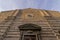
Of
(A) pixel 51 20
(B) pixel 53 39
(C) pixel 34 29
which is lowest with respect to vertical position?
(B) pixel 53 39

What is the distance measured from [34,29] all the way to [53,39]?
158cm

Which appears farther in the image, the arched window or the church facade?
the arched window

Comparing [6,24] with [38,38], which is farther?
[6,24]

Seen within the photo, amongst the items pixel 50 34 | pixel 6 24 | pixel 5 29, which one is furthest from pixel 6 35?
pixel 50 34

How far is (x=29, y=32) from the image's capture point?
12.3 metres

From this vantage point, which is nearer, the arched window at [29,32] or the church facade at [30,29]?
the church facade at [30,29]

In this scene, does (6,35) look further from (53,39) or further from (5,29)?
(53,39)

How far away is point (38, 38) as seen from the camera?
466 inches

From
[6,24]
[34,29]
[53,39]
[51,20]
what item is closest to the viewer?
[53,39]

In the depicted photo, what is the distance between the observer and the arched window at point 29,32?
474 inches

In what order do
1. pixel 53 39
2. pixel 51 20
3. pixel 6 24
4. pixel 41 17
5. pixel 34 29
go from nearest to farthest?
pixel 53 39 → pixel 34 29 → pixel 6 24 → pixel 51 20 → pixel 41 17

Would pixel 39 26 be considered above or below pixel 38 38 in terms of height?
above

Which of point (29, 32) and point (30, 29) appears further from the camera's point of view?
point (30, 29)

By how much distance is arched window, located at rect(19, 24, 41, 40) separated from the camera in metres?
12.0
